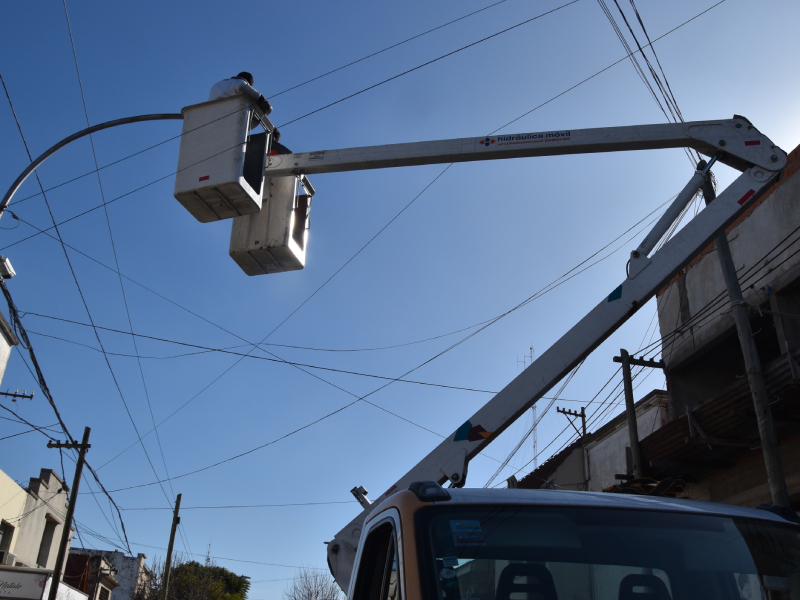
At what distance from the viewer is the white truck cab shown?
2.72 meters

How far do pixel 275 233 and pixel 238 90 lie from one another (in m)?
1.62

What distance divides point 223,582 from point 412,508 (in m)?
56.3

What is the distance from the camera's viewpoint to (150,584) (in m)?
48.5

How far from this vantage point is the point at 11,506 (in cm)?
2386

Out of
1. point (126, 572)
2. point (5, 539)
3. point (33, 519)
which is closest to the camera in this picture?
point (5, 539)

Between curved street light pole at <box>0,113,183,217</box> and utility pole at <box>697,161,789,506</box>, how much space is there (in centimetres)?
700

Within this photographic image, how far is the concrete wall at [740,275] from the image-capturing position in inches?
557

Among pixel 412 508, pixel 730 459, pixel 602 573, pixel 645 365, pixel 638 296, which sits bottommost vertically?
pixel 602 573

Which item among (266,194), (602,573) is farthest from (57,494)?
(602,573)

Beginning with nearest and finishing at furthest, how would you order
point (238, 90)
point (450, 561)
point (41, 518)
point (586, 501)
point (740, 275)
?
point (450, 561)
point (586, 501)
point (238, 90)
point (740, 275)
point (41, 518)

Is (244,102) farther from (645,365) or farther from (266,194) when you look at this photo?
(645,365)

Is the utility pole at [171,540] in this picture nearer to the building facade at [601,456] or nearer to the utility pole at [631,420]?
the building facade at [601,456]

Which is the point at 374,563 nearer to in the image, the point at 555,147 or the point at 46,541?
the point at 555,147

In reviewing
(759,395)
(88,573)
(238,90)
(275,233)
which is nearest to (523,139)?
(275,233)
